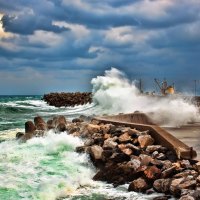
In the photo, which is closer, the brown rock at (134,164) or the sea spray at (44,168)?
the sea spray at (44,168)

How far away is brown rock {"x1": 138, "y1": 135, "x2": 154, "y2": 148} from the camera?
8.93 m

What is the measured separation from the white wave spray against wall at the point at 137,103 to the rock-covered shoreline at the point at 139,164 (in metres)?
3.96

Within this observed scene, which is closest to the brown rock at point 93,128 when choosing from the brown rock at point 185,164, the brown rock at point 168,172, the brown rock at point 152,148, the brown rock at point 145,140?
the brown rock at point 145,140

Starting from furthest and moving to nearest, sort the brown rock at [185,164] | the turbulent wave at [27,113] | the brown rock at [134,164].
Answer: the turbulent wave at [27,113], the brown rock at [134,164], the brown rock at [185,164]

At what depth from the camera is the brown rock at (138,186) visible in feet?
22.7

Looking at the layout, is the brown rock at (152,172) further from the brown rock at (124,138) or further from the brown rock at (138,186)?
the brown rock at (124,138)

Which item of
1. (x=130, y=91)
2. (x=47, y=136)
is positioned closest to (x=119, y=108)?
(x=130, y=91)

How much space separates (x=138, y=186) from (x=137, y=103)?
1671 cm

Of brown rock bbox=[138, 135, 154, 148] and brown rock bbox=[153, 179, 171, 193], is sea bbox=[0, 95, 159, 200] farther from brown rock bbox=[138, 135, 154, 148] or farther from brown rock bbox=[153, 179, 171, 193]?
brown rock bbox=[138, 135, 154, 148]

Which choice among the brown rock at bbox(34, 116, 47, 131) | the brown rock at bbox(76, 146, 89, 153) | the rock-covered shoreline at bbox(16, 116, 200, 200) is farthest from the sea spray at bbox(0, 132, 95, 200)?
the brown rock at bbox(34, 116, 47, 131)

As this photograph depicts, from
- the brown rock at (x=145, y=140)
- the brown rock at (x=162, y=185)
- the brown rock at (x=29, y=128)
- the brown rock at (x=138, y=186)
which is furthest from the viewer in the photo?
the brown rock at (x=29, y=128)

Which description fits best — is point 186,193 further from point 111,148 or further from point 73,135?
point 73,135

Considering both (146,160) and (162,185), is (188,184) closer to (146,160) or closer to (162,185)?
(162,185)

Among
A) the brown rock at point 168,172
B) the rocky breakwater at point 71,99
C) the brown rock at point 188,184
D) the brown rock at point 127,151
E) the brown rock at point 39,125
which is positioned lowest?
the brown rock at point 188,184
